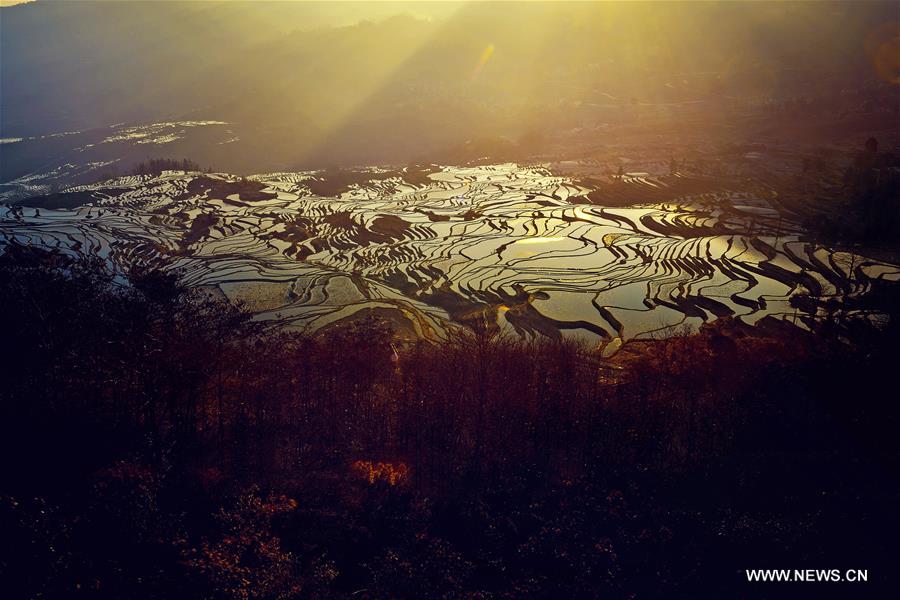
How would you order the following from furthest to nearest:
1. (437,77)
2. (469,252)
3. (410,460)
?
(437,77)
(469,252)
(410,460)

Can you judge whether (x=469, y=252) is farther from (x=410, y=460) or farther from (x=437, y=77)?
(x=437, y=77)

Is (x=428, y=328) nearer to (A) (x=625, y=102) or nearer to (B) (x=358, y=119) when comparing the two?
(B) (x=358, y=119)

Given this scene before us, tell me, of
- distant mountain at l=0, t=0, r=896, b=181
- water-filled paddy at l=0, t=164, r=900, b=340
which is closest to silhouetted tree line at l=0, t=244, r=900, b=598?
water-filled paddy at l=0, t=164, r=900, b=340

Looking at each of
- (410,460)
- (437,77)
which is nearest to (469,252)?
(410,460)

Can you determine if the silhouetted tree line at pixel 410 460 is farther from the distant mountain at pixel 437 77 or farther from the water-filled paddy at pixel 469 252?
the distant mountain at pixel 437 77

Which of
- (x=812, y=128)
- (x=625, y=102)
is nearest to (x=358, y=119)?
(x=625, y=102)

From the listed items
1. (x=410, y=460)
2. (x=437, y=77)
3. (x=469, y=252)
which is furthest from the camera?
(x=437, y=77)

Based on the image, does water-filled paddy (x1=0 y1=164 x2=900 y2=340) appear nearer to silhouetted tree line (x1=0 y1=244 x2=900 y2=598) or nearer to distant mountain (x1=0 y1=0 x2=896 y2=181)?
silhouetted tree line (x1=0 y1=244 x2=900 y2=598)

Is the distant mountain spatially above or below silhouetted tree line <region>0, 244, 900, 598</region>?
above
